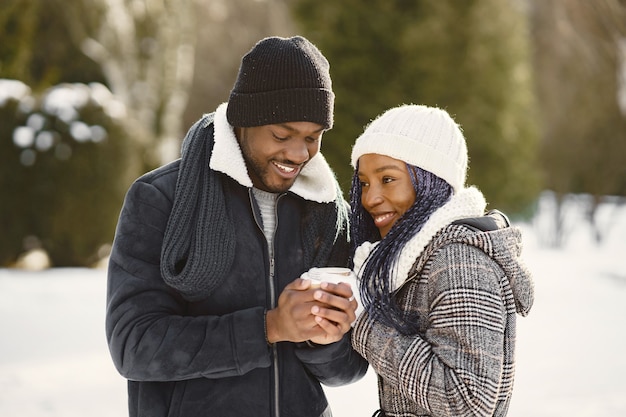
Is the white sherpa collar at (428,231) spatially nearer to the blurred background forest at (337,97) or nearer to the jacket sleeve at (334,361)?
the jacket sleeve at (334,361)

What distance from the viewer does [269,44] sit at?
7.13 feet

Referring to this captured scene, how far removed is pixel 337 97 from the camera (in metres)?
11.7

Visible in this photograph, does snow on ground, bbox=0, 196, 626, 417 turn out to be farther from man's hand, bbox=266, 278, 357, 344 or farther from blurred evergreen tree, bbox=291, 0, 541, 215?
man's hand, bbox=266, 278, 357, 344

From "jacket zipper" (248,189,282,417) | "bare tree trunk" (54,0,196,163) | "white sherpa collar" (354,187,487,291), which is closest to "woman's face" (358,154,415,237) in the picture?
"white sherpa collar" (354,187,487,291)

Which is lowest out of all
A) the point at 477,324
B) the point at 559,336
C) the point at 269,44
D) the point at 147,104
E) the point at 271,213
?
the point at 559,336

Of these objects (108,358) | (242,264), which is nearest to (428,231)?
(242,264)

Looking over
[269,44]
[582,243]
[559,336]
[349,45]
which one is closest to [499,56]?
[349,45]

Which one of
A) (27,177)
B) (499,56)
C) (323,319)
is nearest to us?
(323,319)

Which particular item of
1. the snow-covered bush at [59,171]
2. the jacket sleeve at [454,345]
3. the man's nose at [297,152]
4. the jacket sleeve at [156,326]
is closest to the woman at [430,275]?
the jacket sleeve at [454,345]

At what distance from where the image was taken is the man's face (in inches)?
84.7

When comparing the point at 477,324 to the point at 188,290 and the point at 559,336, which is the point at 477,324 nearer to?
the point at 188,290

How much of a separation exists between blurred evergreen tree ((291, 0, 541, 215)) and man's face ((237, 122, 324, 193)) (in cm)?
880

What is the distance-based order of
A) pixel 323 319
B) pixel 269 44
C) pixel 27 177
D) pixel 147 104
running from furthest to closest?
pixel 147 104, pixel 27 177, pixel 269 44, pixel 323 319

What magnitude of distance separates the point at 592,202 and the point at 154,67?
10235 mm
